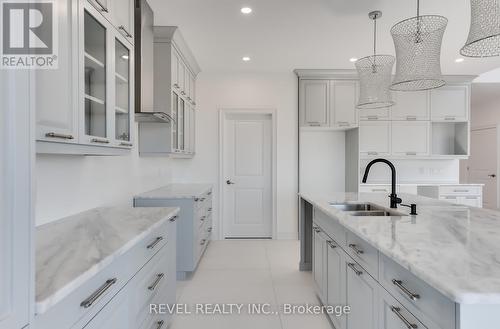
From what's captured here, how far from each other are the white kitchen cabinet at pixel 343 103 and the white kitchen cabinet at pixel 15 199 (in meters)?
4.40

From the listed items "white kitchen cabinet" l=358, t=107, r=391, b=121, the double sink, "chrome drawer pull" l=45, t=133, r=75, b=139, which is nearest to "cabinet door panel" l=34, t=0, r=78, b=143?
"chrome drawer pull" l=45, t=133, r=75, b=139

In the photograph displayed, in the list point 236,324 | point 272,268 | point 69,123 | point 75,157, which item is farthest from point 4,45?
point 272,268

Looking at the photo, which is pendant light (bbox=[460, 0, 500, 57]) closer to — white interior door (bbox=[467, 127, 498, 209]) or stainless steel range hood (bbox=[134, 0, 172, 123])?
stainless steel range hood (bbox=[134, 0, 172, 123])

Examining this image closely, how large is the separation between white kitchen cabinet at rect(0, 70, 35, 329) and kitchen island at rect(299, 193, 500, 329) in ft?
3.67

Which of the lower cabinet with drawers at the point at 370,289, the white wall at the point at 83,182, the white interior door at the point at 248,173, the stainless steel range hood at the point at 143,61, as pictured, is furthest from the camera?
the white interior door at the point at 248,173

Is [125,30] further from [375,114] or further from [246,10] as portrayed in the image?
[375,114]

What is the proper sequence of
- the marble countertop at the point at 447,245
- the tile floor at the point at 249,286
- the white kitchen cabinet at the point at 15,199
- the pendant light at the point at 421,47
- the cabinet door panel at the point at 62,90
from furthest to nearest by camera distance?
the tile floor at the point at 249,286
the pendant light at the point at 421,47
the cabinet door panel at the point at 62,90
the marble countertop at the point at 447,245
the white kitchen cabinet at the point at 15,199

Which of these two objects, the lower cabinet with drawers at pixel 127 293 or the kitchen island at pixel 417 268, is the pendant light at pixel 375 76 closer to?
the kitchen island at pixel 417 268

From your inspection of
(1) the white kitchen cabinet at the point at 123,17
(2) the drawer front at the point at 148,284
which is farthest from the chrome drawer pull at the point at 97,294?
(1) the white kitchen cabinet at the point at 123,17

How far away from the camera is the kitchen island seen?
2.92 ft

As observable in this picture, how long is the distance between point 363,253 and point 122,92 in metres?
1.79

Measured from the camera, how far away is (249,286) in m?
3.03

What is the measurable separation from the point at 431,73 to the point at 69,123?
96.2 inches

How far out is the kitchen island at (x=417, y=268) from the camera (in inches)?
35.0
